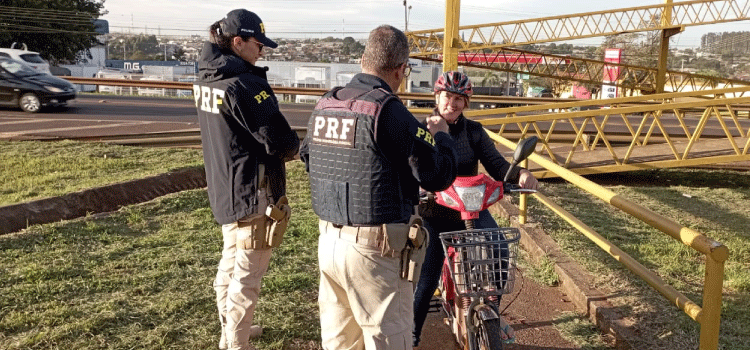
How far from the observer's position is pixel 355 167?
111 inches

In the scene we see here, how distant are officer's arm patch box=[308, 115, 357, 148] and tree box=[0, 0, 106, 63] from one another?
4732 cm

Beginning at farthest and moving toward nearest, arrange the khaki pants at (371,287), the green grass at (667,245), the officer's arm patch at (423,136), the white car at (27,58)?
the white car at (27,58) → the green grass at (667,245) → the khaki pants at (371,287) → the officer's arm patch at (423,136)

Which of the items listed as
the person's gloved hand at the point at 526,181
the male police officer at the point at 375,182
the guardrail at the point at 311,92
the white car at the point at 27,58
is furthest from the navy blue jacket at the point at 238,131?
the guardrail at the point at 311,92

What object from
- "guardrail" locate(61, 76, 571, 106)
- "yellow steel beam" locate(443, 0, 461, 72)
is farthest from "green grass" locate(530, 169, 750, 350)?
"guardrail" locate(61, 76, 571, 106)

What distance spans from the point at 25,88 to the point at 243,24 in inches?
642

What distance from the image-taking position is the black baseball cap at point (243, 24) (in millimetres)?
3748

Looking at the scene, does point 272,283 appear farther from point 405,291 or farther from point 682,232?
point 682,232

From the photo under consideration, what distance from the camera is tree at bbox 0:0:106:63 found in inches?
1775

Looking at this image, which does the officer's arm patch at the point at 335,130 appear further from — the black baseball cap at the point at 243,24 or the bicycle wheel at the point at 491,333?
the bicycle wheel at the point at 491,333

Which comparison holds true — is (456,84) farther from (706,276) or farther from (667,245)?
(667,245)

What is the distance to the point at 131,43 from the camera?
17412 centimetres

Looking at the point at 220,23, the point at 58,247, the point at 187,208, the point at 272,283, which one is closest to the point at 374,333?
the point at 220,23

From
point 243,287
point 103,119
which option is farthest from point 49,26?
point 243,287

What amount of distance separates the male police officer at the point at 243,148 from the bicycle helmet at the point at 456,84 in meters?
0.91
